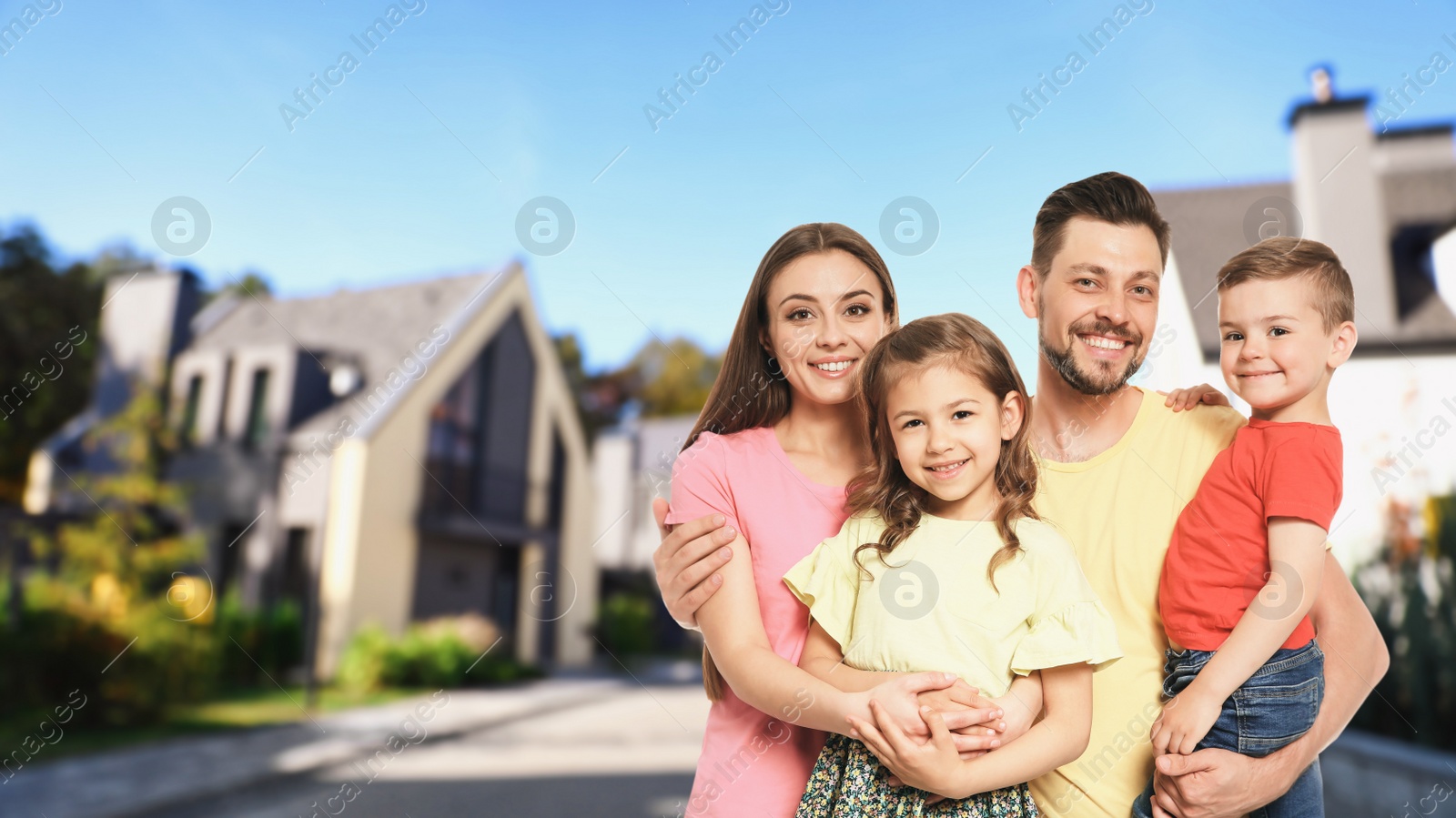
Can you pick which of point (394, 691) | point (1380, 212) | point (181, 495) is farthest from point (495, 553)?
point (1380, 212)

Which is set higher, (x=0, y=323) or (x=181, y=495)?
(x=0, y=323)

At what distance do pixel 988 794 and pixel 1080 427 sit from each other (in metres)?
0.70

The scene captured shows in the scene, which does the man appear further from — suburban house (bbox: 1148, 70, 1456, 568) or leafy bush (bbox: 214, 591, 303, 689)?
leafy bush (bbox: 214, 591, 303, 689)

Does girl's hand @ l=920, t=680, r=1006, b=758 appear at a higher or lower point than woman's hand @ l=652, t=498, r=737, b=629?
lower

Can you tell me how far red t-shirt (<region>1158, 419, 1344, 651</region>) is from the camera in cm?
143

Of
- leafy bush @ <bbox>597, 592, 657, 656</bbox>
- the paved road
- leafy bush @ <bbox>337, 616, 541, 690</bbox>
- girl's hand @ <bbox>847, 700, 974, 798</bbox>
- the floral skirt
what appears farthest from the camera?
leafy bush @ <bbox>597, 592, 657, 656</bbox>

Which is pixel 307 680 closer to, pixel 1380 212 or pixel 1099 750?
pixel 1099 750

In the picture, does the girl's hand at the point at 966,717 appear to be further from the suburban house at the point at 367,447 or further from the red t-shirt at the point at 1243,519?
the suburban house at the point at 367,447

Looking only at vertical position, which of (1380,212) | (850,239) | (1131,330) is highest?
(1380,212)

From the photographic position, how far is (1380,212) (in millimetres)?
8234

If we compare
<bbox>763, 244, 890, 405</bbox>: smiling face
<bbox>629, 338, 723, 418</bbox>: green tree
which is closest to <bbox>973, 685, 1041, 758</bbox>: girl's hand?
<bbox>763, 244, 890, 405</bbox>: smiling face

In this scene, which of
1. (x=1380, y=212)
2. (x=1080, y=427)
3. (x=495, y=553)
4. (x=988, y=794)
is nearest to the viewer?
(x=988, y=794)

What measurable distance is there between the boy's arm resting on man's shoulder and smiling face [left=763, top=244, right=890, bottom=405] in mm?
840

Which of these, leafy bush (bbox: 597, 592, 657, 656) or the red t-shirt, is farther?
leafy bush (bbox: 597, 592, 657, 656)
